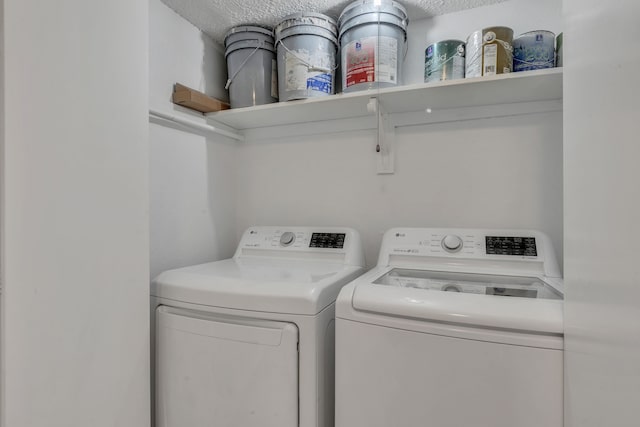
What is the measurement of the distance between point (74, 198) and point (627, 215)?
1155 mm

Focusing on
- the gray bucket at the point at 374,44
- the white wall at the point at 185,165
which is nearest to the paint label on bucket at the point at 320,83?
the gray bucket at the point at 374,44

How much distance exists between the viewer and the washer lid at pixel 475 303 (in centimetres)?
80

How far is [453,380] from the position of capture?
842 millimetres

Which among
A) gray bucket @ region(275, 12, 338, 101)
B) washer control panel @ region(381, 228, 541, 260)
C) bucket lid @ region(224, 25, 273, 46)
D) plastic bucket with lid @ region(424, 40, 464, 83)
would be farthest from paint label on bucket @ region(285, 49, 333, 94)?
washer control panel @ region(381, 228, 541, 260)

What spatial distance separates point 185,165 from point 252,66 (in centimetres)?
59

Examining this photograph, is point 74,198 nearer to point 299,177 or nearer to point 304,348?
point 304,348

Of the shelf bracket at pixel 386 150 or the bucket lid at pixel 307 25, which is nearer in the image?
the bucket lid at pixel 307 25

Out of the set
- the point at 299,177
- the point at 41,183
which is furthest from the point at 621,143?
the point at 299,177

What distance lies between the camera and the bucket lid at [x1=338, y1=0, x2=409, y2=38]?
1363 mm

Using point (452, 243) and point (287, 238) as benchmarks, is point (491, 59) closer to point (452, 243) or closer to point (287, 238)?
point (452, 243)

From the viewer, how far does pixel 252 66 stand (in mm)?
1620

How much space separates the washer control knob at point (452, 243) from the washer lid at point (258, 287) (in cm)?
39

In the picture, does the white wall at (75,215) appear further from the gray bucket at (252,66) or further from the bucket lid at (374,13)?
the bucket lid at (374,13)

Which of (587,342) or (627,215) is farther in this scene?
(587,342)
